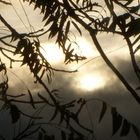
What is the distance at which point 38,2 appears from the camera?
111 inches

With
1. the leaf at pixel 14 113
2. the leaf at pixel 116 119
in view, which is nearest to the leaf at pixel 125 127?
the leaf at pixel 116 119

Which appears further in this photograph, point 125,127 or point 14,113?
point 14,113

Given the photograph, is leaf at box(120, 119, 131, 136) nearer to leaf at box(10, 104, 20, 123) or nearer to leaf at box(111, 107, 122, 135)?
leaf at box(111, 107, 122, 135)

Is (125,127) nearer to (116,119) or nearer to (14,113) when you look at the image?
(116,119)

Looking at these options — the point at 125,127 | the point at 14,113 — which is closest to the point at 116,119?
the point at 125,127

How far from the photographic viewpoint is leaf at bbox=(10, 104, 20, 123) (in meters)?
3.27

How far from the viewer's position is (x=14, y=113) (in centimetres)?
332

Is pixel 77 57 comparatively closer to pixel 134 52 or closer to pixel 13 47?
pixel 13 47

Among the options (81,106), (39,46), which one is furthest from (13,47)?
(81,106)

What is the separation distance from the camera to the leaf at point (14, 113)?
327 centimetres

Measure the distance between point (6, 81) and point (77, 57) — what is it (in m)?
0.60

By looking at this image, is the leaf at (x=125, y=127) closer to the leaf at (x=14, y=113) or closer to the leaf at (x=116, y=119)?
the leaf at (x=116, y=119)

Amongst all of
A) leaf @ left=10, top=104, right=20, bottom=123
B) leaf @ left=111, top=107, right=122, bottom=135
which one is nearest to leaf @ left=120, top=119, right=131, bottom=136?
leaf @ left=111, top=107, right=122, bottom=135

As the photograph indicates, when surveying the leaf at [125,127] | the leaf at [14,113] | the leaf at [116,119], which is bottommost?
the leaf at [14,113]
